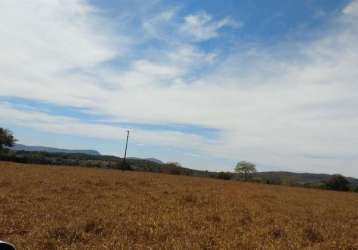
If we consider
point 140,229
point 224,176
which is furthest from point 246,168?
point 140,229

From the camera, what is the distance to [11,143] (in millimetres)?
98312

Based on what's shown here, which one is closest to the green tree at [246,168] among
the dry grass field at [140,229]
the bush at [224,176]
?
the bush at [224,176]

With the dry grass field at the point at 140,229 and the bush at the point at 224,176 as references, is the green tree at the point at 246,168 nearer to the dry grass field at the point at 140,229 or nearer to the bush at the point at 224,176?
the bush at the point at 224,176

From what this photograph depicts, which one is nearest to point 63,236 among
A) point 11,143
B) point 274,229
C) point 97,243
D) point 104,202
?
point 97,243

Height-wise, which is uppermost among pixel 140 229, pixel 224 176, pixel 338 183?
pixel 338 183

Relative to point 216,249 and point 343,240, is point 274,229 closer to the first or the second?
point 343,240

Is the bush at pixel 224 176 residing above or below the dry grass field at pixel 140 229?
above

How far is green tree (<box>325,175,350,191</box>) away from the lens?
272 ft

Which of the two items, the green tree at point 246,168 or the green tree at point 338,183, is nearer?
the green tree at point 338,183

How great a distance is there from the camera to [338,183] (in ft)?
275

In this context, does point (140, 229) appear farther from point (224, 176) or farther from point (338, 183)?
point (338, 183)

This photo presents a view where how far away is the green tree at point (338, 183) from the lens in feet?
272

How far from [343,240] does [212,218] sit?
5010 mm

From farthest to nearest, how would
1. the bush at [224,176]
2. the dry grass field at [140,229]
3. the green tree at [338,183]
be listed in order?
the bush at [224,176]
the green tree at [338,183]
the dry grass field at [140,229]
